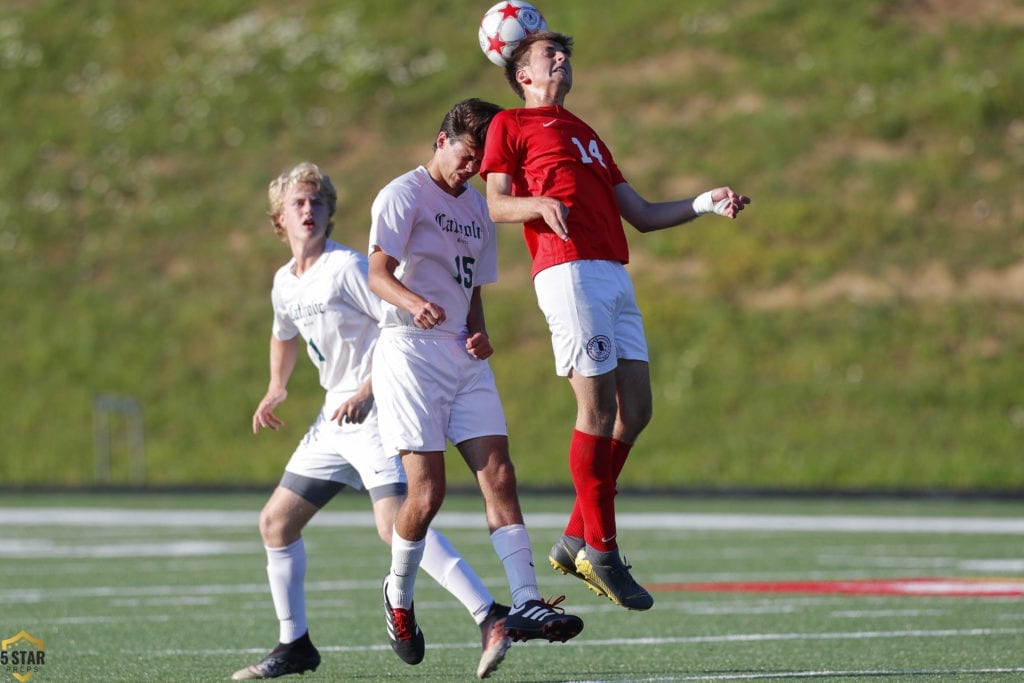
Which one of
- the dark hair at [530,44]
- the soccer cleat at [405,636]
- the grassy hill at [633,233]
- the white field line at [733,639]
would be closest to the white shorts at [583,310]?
the dark hair at [530,44]

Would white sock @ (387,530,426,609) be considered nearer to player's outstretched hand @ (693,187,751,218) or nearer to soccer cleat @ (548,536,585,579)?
soccer cleat @ (548,536,585,579)

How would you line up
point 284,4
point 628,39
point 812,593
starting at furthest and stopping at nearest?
point 284,4
point 628,39
point 812,593

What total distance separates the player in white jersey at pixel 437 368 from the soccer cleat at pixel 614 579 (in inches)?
9.8

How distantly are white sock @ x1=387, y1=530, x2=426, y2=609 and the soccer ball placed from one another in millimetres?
1987

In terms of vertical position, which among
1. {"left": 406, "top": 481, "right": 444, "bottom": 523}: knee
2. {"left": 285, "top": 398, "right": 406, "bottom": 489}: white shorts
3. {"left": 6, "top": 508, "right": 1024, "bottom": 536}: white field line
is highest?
{"left": 285, "top": 398, "right": 406, "bottom": 489}: white shorts

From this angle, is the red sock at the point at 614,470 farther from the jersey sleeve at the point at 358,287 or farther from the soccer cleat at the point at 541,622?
the jersey sleeve at the point at 358,287

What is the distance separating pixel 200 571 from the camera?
12422 mm

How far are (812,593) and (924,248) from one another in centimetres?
1883

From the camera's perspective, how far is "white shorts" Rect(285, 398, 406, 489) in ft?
23.2

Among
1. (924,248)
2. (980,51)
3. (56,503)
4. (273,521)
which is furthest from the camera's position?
(980,51)

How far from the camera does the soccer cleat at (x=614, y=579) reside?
6473mm

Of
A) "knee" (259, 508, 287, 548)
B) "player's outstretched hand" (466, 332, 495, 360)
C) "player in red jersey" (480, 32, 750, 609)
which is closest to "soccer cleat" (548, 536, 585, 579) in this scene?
"player in red jersey" (480, 32, 750, 609)

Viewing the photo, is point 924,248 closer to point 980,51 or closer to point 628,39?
point 980,51

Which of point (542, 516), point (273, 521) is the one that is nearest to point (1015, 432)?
point (542, 516)
